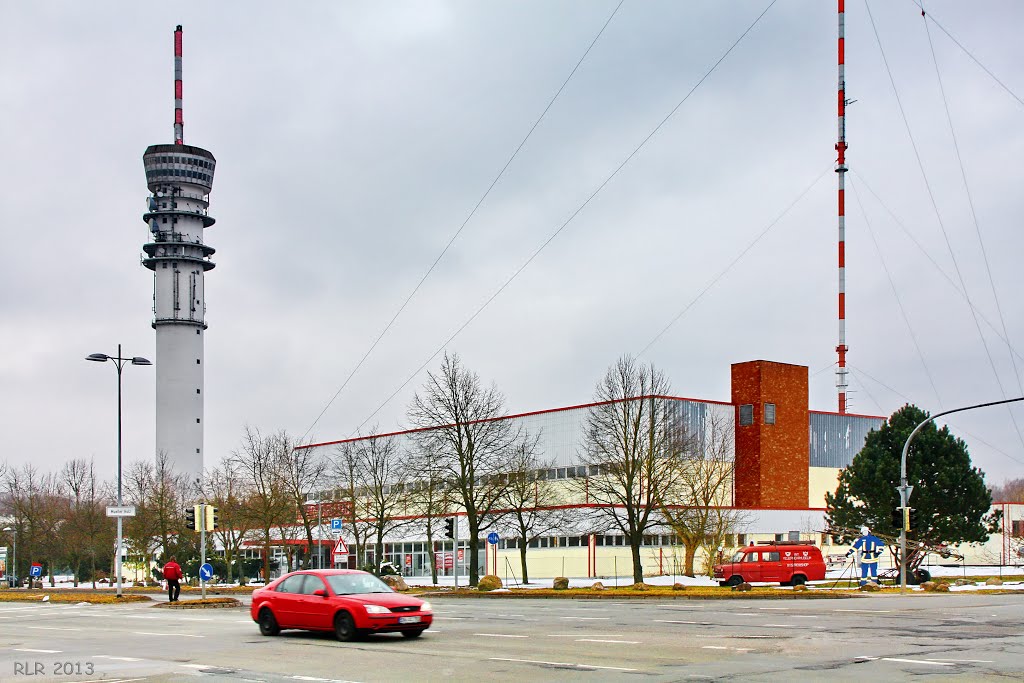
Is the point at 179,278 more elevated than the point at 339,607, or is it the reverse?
the point at 179,278

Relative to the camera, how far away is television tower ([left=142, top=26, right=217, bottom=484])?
384 ft

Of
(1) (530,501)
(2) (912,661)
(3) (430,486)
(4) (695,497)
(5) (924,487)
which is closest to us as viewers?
(2) (912,661)

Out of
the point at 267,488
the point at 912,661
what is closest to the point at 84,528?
the point at 267,488

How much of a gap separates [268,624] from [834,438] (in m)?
60.2

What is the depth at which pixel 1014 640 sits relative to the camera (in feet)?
59.1

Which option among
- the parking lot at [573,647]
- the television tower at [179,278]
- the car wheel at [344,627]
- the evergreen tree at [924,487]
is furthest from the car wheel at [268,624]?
the television tower at [179,278]

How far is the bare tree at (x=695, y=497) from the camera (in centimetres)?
5456

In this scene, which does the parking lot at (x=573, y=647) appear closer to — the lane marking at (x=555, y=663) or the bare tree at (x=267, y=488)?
the lane marking at (x=555, y=663)

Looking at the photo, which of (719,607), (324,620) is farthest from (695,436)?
(324,620)

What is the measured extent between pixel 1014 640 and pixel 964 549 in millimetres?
71072

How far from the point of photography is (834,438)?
247 ft

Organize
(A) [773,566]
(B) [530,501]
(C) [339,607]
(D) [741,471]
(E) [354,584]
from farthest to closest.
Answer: (D) [741,471] → (B) [530,501] → (A) [773,566] → (E) [354,584] → (C) [339,607]

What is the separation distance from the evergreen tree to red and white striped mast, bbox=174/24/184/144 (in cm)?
9495

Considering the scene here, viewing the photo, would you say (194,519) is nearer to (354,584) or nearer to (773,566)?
(354,584)
